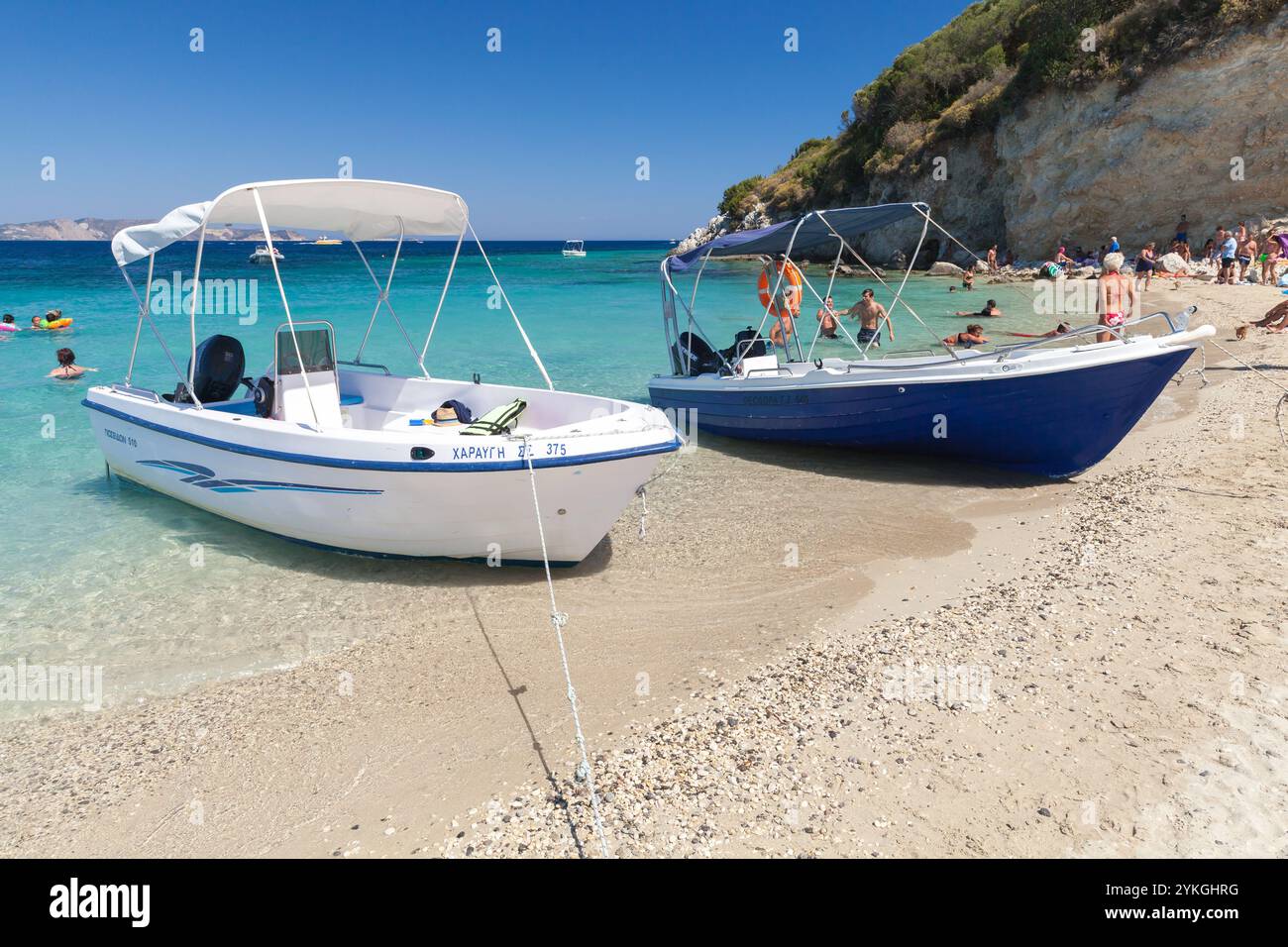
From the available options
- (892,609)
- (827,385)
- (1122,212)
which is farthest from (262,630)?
(1122,212)

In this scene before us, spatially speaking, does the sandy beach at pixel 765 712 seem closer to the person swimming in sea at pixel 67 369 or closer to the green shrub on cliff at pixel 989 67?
the person swimming in sea at pixel 67 369

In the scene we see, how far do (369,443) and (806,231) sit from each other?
6.38 metres

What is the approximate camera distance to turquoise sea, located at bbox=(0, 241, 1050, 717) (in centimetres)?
592

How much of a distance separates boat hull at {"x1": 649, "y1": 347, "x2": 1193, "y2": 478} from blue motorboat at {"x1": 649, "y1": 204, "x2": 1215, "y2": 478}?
0.01m

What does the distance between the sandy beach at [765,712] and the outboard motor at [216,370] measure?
3210 mm

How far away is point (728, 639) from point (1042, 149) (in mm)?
34009

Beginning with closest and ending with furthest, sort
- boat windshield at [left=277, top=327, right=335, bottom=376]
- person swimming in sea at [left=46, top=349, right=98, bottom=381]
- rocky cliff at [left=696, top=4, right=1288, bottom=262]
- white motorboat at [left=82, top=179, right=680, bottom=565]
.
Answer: white motorboat at [left=82, top=179, right=680, bottom=565] → boat windshield at [left=277, top=327, right=335, bottom=376] → person swimming in sea at [left=46, top=349, right=98, bottom=381] → rocky cliff at [left=696, top=4, right=1288, bottom=262]

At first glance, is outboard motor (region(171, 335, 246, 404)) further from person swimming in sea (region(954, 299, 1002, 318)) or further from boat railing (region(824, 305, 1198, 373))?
person swimming in sea (region(954, 299, 1002, 318))

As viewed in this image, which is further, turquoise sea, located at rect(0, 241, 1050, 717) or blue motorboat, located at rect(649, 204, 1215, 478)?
blue motorboat, located at rect(649, 204, 1215, 478)

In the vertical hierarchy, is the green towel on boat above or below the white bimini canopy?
below

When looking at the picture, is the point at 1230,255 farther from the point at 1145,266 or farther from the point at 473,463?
the point at 473,463

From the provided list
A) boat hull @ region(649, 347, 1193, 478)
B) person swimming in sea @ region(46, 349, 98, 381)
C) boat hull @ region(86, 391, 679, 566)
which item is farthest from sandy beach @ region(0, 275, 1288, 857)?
person swimming in sea @ region(46, 349, 98, 381)

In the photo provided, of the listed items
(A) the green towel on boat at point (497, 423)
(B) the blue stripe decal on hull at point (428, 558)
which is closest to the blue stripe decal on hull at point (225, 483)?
(B) the blue stripe decal on hull at point (428, 558)
